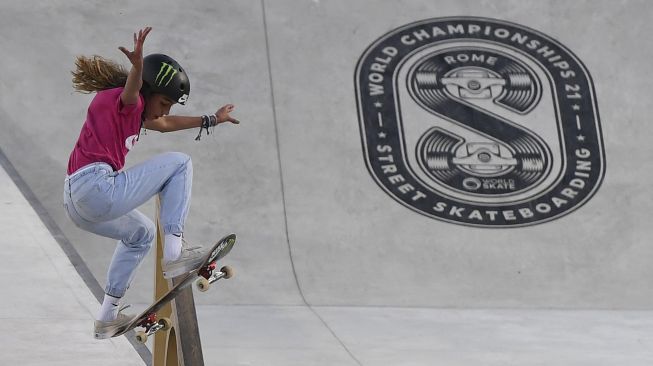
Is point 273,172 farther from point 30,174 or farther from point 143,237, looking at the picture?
point 143,237

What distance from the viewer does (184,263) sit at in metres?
6.25

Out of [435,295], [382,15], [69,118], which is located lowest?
[435,295]

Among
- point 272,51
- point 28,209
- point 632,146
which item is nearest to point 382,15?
point 272,51

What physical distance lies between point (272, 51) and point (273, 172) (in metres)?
2.45

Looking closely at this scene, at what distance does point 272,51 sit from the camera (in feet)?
45.4

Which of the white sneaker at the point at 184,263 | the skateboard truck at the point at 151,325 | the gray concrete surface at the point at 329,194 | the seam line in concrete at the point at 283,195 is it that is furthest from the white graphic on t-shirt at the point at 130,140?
the seam line in concrete at the point at 283,195

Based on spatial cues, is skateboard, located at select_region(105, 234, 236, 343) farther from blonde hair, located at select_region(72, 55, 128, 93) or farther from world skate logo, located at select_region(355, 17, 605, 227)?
world skate logo, located at select_region(355, 17, 605, 227)

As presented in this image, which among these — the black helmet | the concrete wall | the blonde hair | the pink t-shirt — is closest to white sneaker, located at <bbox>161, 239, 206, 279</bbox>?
the pink t-shirt

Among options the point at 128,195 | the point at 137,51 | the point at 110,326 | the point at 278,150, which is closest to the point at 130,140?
the point at 128,195

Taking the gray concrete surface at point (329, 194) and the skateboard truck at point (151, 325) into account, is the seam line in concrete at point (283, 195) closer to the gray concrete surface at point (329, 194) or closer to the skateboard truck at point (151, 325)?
the gray concrete surface at point (329, 194)

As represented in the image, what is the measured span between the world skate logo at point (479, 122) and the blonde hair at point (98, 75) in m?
5.93

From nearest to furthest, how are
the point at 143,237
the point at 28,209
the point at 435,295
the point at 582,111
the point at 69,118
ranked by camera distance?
the point at 143,237 → the point at 28,209 → the point at 435,295 → the point at 69,118 → the point at 582,111

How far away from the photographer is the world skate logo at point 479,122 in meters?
12.0

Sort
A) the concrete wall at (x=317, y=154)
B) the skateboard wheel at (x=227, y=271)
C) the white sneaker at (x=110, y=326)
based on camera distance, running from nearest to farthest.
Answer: the skateboard wheel at (x=227, y=271)
the white sneaker at (x=110, y=326)
the concrete wall at (x=317, y=154)
